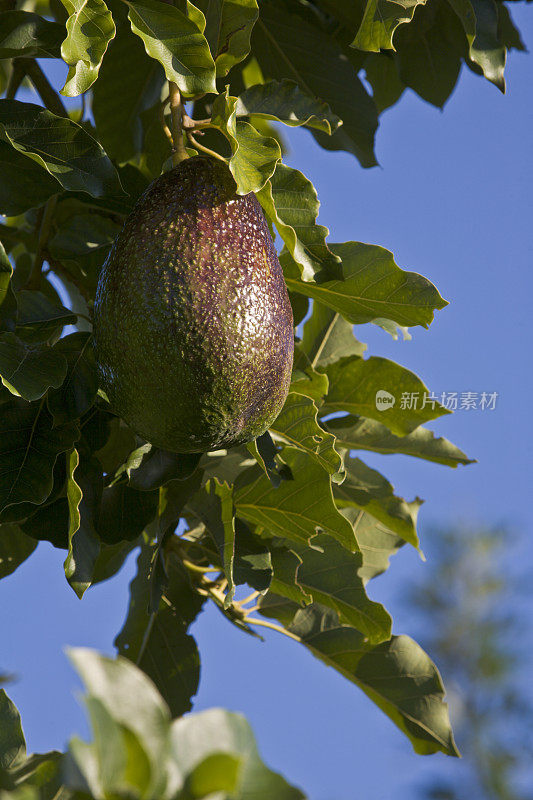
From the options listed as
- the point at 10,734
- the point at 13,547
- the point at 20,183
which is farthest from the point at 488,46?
the point at 10,734

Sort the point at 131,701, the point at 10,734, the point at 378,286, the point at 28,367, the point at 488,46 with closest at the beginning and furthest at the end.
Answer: the point at 131,701 → the point at 10,734 → the point at 28,367 → the point at 378,286 → the point at 488,46

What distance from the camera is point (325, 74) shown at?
1465 mm

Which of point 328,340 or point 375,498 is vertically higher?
point 328,340

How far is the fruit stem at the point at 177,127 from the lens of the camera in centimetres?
103

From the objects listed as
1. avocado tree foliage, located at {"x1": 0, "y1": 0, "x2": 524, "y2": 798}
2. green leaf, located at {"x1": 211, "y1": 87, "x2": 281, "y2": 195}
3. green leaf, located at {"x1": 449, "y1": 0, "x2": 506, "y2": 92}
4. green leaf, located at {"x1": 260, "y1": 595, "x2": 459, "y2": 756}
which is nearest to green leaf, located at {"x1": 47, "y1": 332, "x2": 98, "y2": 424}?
avocado tree foliage, located at {"x1": 0, "y1": 0, "x2": 524, "y2": 798}

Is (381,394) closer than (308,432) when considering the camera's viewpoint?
No

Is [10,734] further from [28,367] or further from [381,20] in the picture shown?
[381,20]

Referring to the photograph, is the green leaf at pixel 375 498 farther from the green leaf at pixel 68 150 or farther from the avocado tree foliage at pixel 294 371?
the green leaf at pixel 68 150

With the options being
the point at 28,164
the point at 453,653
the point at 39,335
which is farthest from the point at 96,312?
the point at 453,653

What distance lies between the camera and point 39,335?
42.4 inches

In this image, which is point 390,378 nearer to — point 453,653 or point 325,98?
point 325,98

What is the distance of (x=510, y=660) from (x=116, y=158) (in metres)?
13.1

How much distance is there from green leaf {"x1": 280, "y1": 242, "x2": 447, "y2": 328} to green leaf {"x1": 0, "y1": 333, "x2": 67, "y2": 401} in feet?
1.02

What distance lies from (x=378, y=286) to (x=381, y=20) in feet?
0.99
